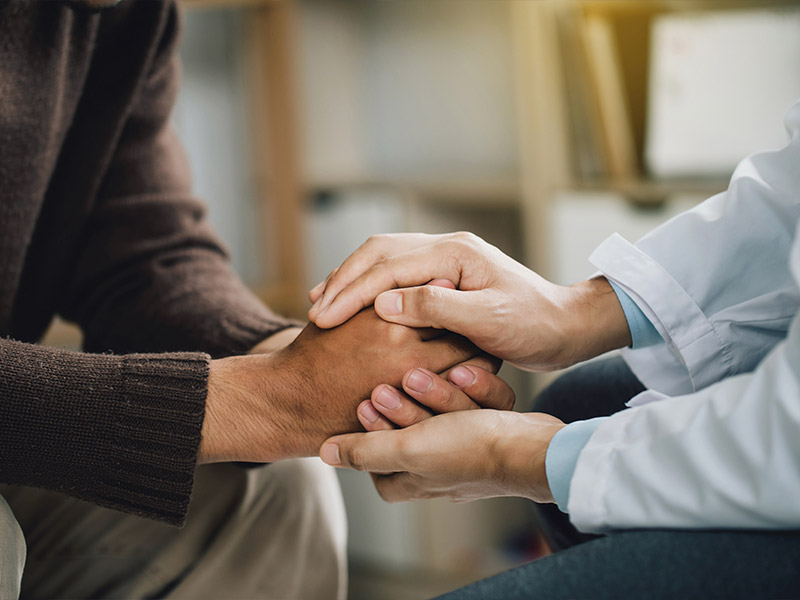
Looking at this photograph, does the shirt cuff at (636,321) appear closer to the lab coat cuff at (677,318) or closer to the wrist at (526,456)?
the lab coat cuff at (677,318)

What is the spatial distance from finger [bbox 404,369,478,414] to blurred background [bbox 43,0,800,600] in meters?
0.91

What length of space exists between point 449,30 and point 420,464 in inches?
62.5

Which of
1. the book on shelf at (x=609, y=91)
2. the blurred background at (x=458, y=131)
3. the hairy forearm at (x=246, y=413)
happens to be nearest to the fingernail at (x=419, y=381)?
the hairy forearm at (x=246, y=413)

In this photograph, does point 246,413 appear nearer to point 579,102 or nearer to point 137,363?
point 137,363

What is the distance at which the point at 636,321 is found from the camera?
905mm

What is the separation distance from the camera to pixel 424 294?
85 cm

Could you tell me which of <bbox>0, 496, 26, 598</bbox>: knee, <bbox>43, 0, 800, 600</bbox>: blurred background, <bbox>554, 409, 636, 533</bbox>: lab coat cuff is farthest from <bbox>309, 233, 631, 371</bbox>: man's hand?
<bbox>43, 0, 800, 600</bbox>: blurred background

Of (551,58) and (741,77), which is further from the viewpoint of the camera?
(551,58)

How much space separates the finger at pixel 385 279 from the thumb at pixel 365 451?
121 mm

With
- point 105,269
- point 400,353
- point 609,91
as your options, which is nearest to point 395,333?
point 400,353

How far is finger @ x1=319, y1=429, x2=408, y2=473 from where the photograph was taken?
79 cm

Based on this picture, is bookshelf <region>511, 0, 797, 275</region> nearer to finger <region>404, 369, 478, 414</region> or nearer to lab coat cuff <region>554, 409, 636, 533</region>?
finger <region>404, 369, 478, 414</region>

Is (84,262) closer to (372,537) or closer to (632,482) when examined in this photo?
(632,482)

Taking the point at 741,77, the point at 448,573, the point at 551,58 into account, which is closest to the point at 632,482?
the point at 741,77
